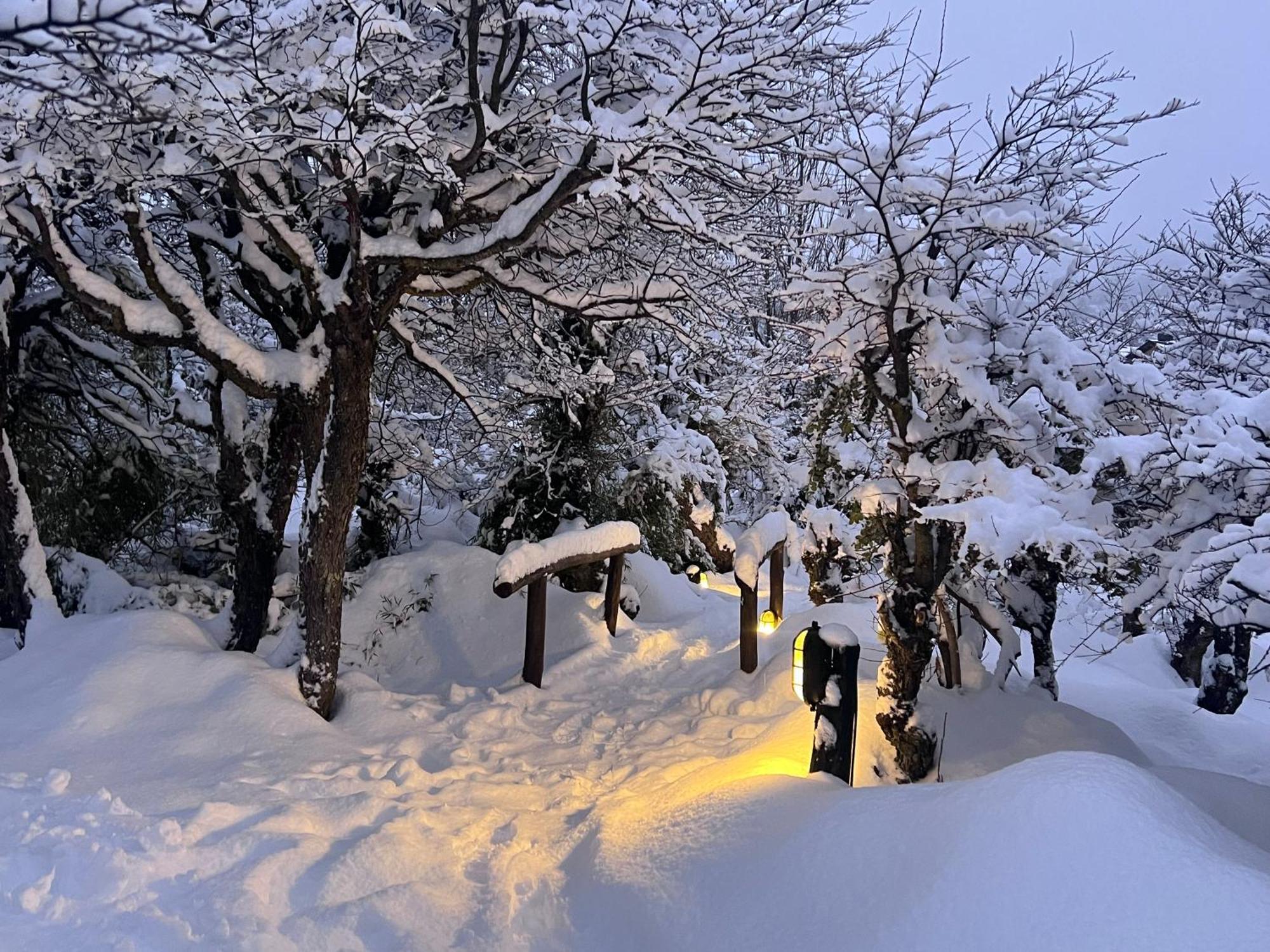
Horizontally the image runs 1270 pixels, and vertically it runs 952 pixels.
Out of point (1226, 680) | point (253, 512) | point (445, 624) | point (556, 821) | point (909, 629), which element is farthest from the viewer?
→ point (1226, 680)

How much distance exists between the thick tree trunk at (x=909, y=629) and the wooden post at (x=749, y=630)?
2218 millimetres

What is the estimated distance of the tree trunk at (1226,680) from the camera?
10094 millimetres

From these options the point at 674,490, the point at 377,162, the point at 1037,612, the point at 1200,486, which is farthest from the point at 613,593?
the point at 1200,486

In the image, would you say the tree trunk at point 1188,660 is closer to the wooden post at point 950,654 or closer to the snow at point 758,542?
the wooden post at point 950,654

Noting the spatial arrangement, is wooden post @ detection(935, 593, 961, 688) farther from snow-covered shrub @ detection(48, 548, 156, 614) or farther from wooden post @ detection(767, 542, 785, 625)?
snow-covered shrub @ detection(48, 548, 156, 614)

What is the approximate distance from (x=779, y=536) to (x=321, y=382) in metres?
5.12

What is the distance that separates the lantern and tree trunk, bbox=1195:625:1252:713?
797cm

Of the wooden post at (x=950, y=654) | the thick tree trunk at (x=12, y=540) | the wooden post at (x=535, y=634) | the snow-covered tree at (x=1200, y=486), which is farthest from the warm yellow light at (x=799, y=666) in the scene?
the thick tree trunk at (x=12, y=540)

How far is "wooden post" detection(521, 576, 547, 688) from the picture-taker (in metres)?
6.95

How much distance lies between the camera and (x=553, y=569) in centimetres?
695

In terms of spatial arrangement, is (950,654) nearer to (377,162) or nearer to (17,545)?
(377,162)

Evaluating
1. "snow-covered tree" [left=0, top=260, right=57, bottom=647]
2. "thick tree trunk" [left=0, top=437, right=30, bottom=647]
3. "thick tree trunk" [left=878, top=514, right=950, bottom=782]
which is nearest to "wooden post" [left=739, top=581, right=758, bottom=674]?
"thick tree trunk" [left=878, top=514, right=950, bottom=782]

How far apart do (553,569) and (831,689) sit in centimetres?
297

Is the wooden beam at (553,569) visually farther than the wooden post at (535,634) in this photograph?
No
